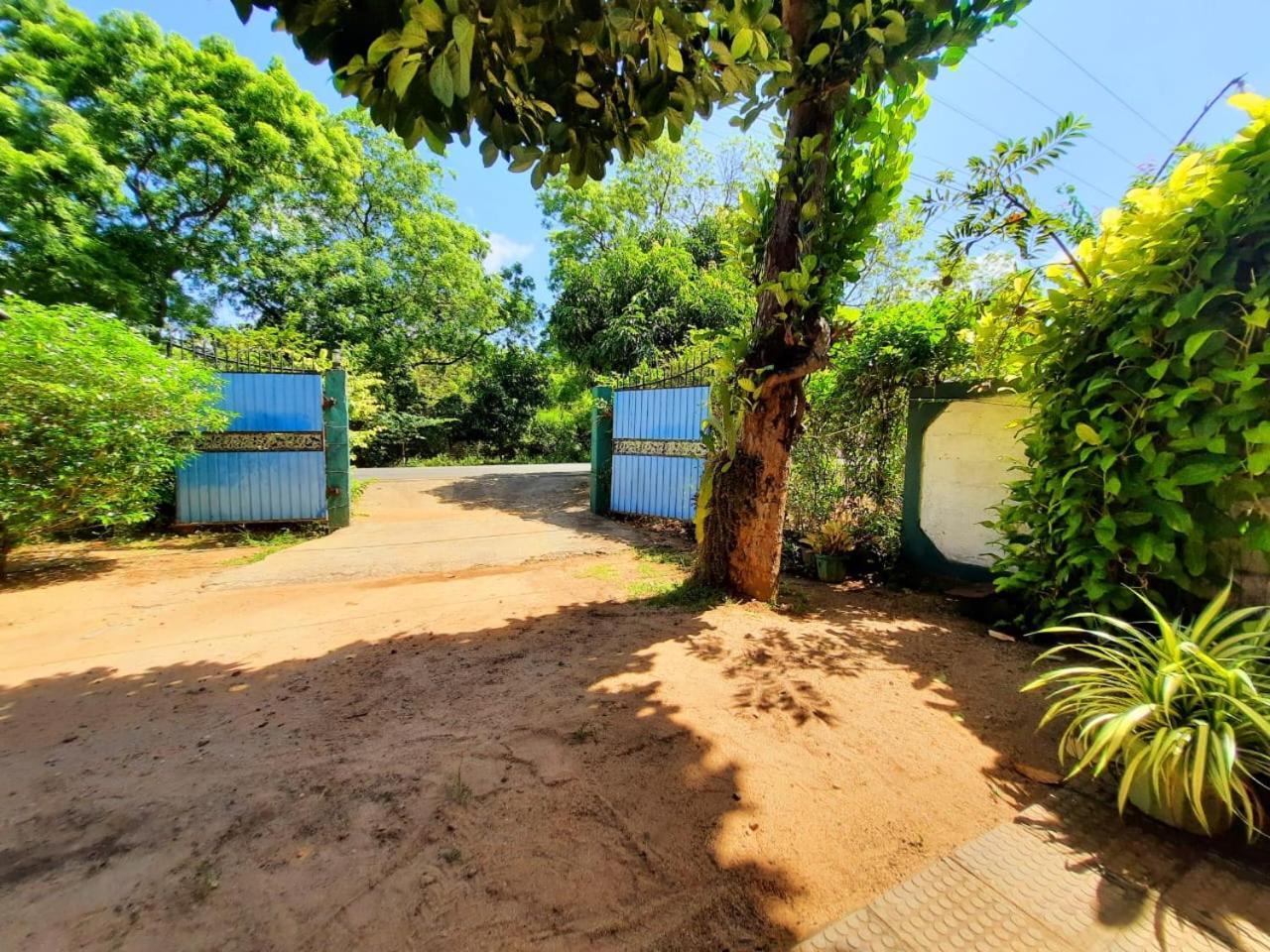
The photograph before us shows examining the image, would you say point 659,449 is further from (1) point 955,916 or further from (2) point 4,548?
(2) point 4,548

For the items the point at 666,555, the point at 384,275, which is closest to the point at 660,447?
the point at 666,555

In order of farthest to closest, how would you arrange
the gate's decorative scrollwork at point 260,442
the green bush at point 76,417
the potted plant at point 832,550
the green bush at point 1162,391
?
1. the gate's decorative scrollwork at point 260,442
2. the potted plant at point 832,550
3. the green bush at point 76,417
4. the green bush at point 1162,391

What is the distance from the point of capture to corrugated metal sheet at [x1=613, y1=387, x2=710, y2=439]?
6.47 meters

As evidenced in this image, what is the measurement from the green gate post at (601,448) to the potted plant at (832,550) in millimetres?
3866

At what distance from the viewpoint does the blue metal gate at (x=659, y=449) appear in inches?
257

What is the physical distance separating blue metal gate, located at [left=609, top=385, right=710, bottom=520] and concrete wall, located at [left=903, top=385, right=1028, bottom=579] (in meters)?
→ 2.32

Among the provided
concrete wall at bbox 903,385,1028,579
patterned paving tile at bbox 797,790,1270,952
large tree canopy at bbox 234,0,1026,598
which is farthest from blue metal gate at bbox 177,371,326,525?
patterned paving tile at bbox 797,790,1270,952

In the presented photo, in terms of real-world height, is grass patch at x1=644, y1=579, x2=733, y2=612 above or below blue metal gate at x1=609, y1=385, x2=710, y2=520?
below

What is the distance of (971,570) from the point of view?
461 centimetres

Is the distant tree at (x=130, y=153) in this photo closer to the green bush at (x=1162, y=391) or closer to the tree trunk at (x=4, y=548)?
the tree trunk at (x=4, y=548)

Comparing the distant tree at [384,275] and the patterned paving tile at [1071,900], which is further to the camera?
the distant tree at [384,275]

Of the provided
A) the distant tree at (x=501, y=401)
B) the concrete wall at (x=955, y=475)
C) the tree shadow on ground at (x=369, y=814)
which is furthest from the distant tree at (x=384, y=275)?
the concrete wall at (x=955, y=475)

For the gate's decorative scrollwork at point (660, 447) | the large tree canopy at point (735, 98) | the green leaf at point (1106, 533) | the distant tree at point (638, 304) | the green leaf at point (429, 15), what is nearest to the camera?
the green leaf at point (429, 15)

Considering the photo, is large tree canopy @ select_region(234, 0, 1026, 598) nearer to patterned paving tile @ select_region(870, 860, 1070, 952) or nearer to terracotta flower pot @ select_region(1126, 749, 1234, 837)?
terracotta flower pot @ select_region(1126, 749, 1234, 837)
